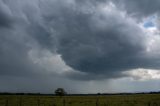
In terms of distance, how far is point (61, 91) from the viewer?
5017 inches
